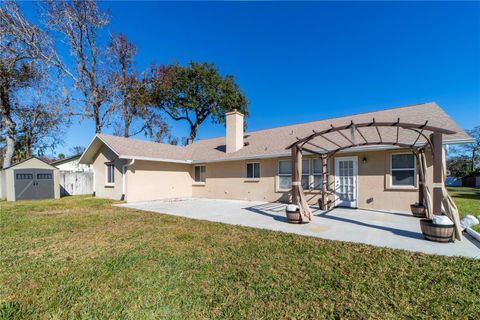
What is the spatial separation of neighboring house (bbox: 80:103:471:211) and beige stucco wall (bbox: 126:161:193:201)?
2.0 inches

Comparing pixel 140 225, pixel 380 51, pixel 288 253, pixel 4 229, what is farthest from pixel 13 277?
pixel 380 51

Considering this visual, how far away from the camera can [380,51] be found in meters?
13.9

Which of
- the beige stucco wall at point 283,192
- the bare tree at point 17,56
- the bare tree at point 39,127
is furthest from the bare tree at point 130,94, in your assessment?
the beige stucco wall at point 283,192

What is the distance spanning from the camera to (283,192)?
11414mm

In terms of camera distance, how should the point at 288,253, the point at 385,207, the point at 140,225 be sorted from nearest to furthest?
the point at 288,253, the point at 140,225, the point at 385,207

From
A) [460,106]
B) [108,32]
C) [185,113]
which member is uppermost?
[108,32]

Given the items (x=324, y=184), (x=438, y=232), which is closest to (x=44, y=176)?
(x=324, y=184)

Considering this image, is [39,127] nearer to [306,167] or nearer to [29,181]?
[29,181]

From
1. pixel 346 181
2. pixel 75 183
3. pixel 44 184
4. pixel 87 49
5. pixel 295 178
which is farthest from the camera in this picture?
pixel 87 49

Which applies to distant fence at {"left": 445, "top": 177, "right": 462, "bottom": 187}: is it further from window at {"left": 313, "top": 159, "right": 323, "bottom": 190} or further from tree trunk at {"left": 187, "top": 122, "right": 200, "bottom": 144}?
tree trunk at {"left": 187, "top": 122, "right": 200, "bottom": 144}

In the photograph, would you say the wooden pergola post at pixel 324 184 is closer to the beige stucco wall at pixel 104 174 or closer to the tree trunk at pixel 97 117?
the beige stucco wall at pixel 104 174

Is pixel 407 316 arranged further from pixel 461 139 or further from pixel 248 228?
pixel 461 139

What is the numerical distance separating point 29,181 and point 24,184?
0.28m

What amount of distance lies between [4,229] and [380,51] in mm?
19773
